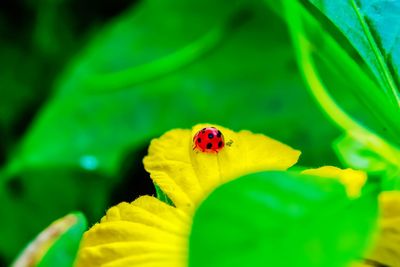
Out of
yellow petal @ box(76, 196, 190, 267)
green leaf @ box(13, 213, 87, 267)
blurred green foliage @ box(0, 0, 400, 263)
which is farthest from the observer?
blurred green foliage @ box(0, 0, 400, 263)

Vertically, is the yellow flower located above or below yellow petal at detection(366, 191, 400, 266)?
above

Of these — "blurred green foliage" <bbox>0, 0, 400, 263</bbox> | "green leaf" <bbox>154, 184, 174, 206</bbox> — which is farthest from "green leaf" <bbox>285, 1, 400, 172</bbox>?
"blurred green foliage" <bbox>0, 0, 400, 263</bbox>

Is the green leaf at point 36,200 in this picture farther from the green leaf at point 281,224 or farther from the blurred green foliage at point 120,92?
the green leaf at point 281,224

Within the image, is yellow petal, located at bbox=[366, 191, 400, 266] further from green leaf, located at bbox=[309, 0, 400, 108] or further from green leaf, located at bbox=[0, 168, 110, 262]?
green leaf, located at bbox=[0, 168, 110, 262]

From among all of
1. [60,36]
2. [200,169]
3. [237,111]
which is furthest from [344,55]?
[60,36]

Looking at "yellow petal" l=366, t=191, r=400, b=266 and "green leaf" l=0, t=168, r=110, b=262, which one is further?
"green leaf" l=0, t=168, r=110, b=262

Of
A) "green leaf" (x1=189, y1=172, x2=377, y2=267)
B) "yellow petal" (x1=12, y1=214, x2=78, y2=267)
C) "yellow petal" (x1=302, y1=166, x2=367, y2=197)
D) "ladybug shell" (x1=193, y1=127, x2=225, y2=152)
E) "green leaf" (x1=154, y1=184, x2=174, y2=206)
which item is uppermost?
"ladybug shell" (x1=193, y1=127, x2=225, y2=152)

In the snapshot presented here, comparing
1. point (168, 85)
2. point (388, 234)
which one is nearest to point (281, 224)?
point (388, 234)

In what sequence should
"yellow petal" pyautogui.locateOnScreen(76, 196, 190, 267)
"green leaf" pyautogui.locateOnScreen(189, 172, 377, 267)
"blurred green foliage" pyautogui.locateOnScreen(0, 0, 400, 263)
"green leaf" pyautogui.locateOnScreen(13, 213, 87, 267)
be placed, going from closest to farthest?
"green leaf" pyautogui.locateOnScreen(189, 172, 377, 267), "yellow petal" pyautogui.locateOnScreen(76, 196, 190, 267), "green leaf" pyautogui.locateOnScreen(13, 213, 87, 267), "blurred green foliage" pyautogui.locateOnScreen(0, 0, 400, 263)
